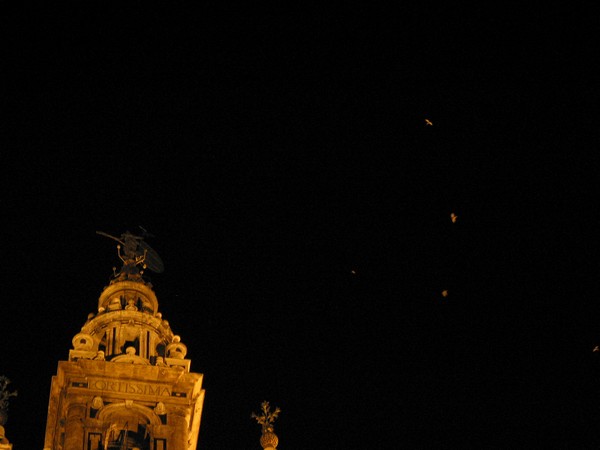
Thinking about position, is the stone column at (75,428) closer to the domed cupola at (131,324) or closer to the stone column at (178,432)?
the domed cupola at (131,324)

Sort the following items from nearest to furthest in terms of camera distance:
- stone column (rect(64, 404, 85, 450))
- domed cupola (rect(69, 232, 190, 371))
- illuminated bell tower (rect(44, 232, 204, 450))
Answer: stone column (rect(64, 404, 85, 450)) < illuminated bell tower (rect(44, 232, 204, 450)) < domed cupola (rect(69, 232, 190, 371))

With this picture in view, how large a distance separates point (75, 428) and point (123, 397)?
1.77 m

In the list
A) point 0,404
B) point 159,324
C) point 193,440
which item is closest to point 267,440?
point 193,440

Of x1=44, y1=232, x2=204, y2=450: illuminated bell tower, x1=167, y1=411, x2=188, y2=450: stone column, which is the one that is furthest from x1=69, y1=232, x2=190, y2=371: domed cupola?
x1=167, y1=411, x2=188, y2=450: stone column

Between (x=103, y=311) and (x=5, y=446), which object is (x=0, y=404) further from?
(x=103, y=311)

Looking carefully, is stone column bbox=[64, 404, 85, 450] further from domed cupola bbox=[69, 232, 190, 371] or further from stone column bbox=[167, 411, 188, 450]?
stone column bbox=[167, 411, 188, 450]

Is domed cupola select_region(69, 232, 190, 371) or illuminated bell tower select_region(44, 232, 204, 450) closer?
illuminated bell tower select_region(44, 232, 204, 450)

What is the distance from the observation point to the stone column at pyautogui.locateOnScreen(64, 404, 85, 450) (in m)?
40.2

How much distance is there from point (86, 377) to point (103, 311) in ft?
14.6

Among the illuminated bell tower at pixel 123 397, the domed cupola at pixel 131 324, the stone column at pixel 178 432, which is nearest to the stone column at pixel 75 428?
the illuminated bell tower at pixel 123 397

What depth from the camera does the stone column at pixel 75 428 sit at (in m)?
40.2

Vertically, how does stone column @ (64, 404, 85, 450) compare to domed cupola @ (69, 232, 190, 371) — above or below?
below

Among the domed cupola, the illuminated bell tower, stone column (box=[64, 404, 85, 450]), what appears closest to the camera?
stone column (box=[64, 404, 85, 450])

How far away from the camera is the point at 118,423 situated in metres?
41.2
